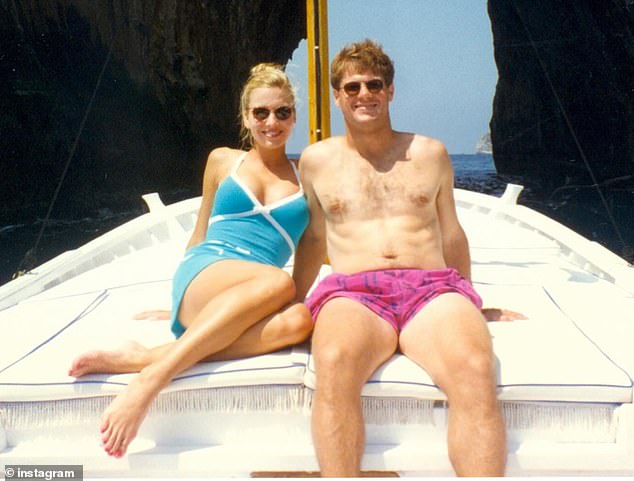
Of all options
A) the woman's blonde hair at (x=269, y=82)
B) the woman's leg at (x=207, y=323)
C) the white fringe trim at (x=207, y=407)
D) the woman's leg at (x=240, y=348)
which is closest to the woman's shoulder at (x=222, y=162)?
the woman's blonde hair at (x=269, y=82)

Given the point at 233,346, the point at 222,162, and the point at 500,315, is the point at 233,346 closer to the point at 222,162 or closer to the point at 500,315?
the point at 222,162

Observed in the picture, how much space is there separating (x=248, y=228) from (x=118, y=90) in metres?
18.7

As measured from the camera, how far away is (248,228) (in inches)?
88.0

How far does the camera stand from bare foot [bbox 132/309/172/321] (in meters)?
2.42

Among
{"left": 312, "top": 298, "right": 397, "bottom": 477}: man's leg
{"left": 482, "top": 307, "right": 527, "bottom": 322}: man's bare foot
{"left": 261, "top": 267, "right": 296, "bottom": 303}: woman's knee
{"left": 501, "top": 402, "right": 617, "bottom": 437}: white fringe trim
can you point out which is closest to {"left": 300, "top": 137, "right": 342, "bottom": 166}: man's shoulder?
{"left": 261, "top": 267, "right": 296, "bottom": 303}: woman's knee

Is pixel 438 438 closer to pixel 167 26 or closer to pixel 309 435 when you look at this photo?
pixel 309 435

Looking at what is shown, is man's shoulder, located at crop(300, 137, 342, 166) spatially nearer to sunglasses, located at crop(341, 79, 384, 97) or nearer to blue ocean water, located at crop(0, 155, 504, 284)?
sunglasses, located at crop(341, 79, 384, 97)

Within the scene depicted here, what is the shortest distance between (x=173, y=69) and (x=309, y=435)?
19.8 meters

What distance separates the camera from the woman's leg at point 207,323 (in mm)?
1635

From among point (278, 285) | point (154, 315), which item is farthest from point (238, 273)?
point (154, 315)

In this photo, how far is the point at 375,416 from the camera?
1733 mm

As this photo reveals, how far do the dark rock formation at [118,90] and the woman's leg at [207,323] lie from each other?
569 inches

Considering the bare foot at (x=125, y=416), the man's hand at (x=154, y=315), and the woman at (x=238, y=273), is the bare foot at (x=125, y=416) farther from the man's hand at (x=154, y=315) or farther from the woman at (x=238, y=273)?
the man's hand at (x=154, y=315)

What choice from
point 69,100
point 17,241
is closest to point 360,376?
point 17,241
